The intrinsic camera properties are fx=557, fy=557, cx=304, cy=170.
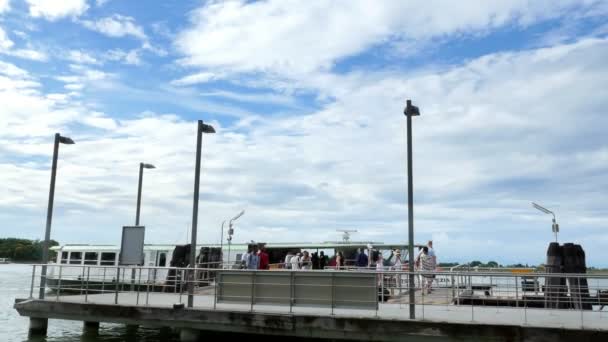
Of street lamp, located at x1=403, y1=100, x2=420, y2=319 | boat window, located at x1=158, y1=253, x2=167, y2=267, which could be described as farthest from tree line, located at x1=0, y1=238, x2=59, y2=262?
street lamp, located at x1=403, y1=100, x2=420, y2=319

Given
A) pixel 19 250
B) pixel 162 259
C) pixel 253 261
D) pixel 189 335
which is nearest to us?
pixel 189 335

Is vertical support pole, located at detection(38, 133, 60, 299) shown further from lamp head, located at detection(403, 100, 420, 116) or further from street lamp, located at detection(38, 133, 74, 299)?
lamp head, located at detection(403, 100, 420, 116)

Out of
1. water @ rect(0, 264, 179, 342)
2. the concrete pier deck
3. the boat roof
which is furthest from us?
the boat roof

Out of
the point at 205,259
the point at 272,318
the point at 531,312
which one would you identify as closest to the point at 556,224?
the point at 531,312

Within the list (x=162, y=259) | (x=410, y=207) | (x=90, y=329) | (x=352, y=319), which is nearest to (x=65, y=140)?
(x=90, y=329)

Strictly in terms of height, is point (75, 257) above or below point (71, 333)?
above

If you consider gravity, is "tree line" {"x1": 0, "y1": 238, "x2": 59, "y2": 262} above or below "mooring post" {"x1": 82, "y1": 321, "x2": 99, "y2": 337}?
above

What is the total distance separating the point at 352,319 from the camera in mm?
13219

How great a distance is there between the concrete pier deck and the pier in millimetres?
20

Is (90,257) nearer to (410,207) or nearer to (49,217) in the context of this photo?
(49,217)

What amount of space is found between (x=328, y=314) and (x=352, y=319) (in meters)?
0.76

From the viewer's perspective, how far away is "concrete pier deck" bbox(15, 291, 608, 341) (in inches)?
469

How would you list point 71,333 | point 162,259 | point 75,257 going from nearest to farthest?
point 71,333 → point 162,259 → point 75,257

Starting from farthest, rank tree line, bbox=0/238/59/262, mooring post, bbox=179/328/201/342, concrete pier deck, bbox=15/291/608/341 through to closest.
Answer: tree line, bbox=0/238/59/262, mooring post, bbox=179/328/201/342, concrete pier deck, bbox=15/291/608/341
